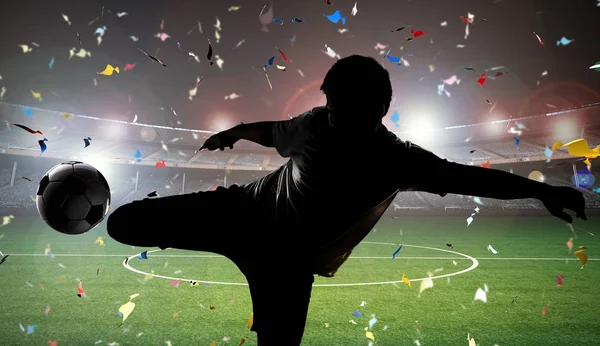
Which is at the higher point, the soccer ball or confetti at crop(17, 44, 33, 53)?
the soccer ball

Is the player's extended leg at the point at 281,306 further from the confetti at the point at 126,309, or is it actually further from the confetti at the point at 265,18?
the confetti at the point at 265,18

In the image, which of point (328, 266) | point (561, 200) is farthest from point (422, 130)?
point (561, 200)

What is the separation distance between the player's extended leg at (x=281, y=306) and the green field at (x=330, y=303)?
18 centimetres

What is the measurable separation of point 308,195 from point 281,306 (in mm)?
669

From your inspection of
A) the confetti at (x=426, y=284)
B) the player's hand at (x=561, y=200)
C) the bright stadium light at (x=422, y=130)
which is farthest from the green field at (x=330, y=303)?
the bright stadium light at (x=422, y=130)

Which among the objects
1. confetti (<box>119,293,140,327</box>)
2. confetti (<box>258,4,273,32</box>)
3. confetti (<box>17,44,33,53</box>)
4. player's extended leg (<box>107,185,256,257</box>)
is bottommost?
confetti (<box>17,44,33,53</box>)

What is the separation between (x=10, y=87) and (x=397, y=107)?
28.9 metres

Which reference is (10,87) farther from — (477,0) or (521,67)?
(521,67)

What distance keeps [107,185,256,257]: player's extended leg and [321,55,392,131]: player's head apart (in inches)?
35.2

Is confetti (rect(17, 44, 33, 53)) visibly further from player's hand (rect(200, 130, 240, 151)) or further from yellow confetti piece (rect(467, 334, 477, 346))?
yellow confetti piece (rect(467, 334, 477, 346))

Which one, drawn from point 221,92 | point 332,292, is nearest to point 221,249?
point 332,292

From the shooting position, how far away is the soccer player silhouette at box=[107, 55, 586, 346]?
175 centimetres

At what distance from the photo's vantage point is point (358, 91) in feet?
5.41

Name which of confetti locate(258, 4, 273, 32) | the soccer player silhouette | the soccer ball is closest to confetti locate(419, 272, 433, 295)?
the soccer player silhouette
